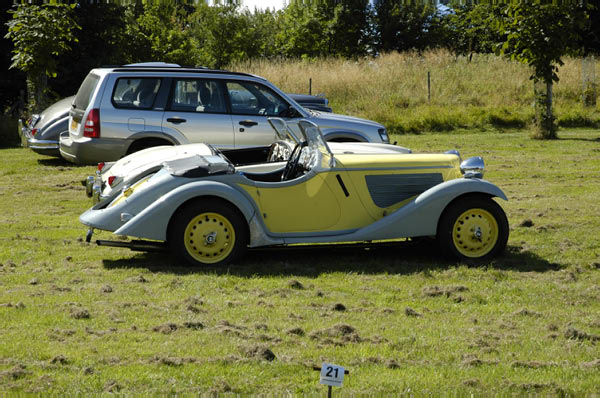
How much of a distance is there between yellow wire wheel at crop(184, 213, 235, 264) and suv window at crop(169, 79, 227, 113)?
18.0ft

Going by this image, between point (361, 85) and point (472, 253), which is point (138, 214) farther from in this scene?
point (361, 85)

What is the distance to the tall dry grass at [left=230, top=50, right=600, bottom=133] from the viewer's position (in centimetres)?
2431

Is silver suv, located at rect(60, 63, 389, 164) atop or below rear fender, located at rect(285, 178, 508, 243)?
atop

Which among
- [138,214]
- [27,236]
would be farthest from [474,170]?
[27,236]

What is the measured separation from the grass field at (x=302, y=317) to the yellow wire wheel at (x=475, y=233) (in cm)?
20

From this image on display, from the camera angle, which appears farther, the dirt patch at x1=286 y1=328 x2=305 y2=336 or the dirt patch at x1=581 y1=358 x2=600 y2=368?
the dirt patch at x1=286 y1=328 x2=305 y2=336

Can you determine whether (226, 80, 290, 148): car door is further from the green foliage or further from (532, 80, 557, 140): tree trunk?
(532, 80, 557, 140): tree trunk

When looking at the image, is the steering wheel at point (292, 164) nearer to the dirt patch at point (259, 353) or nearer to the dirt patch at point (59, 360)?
the dirt patch at point (259, 353)

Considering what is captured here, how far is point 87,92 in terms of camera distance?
43.7 feet

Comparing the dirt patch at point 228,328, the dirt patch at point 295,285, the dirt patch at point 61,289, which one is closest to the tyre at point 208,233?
the dirt patch at point 295,285

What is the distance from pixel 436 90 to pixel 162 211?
2187 centimetres

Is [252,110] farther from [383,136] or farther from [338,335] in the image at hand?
[338,335]

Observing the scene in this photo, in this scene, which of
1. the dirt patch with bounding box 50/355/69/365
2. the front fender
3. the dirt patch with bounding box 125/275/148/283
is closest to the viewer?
the dirt patch with bounding box 50/355/69/365

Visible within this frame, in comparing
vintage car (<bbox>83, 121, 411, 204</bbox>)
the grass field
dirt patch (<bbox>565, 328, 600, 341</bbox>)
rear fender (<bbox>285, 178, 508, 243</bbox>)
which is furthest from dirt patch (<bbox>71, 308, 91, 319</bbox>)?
dirt patch (<bbox>565, 328, 600, 341</bbox>)
